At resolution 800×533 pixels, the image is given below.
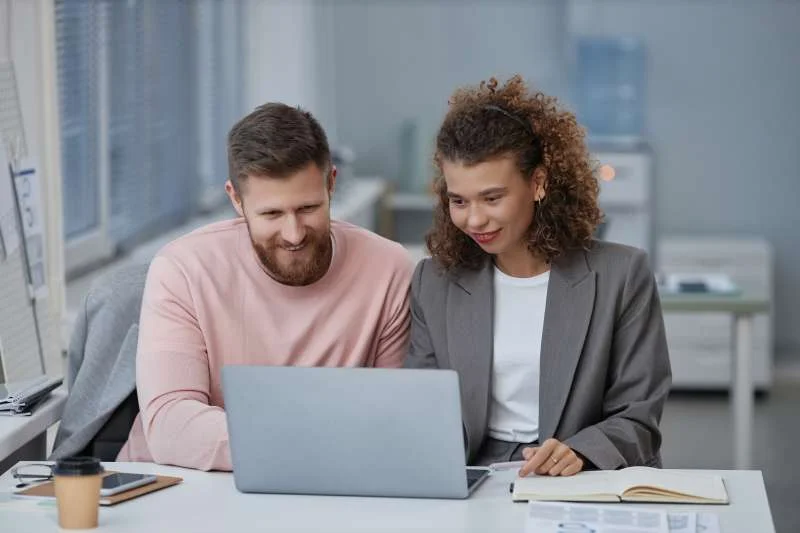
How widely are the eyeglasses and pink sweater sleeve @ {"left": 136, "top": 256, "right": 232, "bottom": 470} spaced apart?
20 cm

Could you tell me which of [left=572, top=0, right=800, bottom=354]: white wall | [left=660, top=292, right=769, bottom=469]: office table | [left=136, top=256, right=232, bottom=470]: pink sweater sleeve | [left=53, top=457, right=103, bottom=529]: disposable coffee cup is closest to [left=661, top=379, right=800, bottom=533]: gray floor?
[left=660, top=292, right=769, bottom=469]: office table

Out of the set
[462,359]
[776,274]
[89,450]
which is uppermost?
[462,359]

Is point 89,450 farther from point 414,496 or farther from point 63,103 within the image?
point 63,103

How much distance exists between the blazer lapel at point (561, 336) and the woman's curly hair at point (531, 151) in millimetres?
69

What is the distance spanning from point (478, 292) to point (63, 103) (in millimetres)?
2212

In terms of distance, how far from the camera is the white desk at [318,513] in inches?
78.4

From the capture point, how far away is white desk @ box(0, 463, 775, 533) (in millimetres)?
1991

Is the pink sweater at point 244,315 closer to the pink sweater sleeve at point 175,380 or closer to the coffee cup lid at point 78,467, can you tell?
the pink sweater sleeve at point 175,380

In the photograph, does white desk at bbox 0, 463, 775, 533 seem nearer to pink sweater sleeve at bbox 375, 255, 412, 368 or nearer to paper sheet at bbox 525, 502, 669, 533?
paper sheet at bbox 525, 502, 669, 533

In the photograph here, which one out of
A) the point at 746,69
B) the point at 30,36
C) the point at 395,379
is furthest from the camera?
the point at 746,69

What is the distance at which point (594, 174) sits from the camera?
8.71 feet

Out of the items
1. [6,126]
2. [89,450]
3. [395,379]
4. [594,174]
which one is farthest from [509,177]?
[6,126]

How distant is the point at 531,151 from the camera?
252 centimetres

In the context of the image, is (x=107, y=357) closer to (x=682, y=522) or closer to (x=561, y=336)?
(x=561, y=336)
